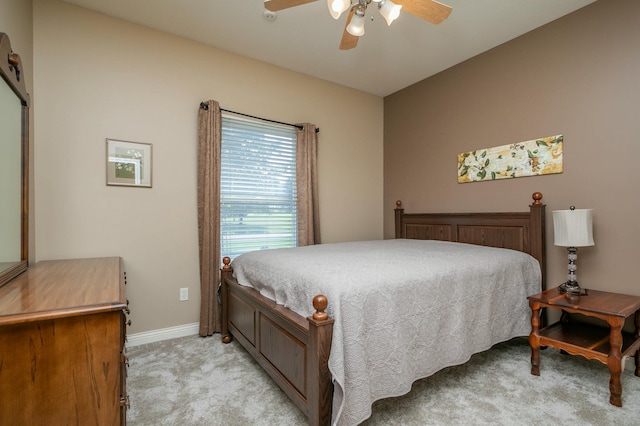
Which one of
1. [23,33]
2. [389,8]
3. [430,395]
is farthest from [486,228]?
[23,33]

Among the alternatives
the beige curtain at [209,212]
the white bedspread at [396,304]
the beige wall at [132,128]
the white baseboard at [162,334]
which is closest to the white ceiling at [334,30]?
the beige wall at [132,128]

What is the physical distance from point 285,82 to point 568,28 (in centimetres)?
271

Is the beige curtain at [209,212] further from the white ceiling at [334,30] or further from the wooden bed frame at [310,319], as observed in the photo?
the white ceiling at [334,30]

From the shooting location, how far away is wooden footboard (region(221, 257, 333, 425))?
4.75 feet

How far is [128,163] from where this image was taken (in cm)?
267

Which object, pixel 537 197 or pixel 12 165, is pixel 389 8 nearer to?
pixel 537 197

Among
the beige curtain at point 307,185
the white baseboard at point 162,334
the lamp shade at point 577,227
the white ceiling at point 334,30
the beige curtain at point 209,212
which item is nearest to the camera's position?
the lamp shade at point 577,227

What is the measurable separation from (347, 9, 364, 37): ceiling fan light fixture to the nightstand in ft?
7.35

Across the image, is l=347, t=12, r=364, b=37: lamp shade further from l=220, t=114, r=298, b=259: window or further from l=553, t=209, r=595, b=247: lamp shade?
l=553, t=209, r=595, b=247: lamp shade

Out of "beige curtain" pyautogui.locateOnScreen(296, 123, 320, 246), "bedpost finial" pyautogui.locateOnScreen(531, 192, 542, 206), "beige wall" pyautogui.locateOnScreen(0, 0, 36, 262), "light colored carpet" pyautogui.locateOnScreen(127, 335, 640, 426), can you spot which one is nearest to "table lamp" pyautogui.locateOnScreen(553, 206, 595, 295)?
"bedpost finial" pyautogui.locateOnScreen(531, 192, 542, 206)

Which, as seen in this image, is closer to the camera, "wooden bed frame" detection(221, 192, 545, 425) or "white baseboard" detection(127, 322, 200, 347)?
"wooden bed frame" detection(221, 192, 545, 425)

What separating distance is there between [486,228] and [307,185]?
1.95 metres

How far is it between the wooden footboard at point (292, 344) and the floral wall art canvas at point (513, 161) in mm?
2542

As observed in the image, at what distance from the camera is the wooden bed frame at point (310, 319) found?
1.46 meters
